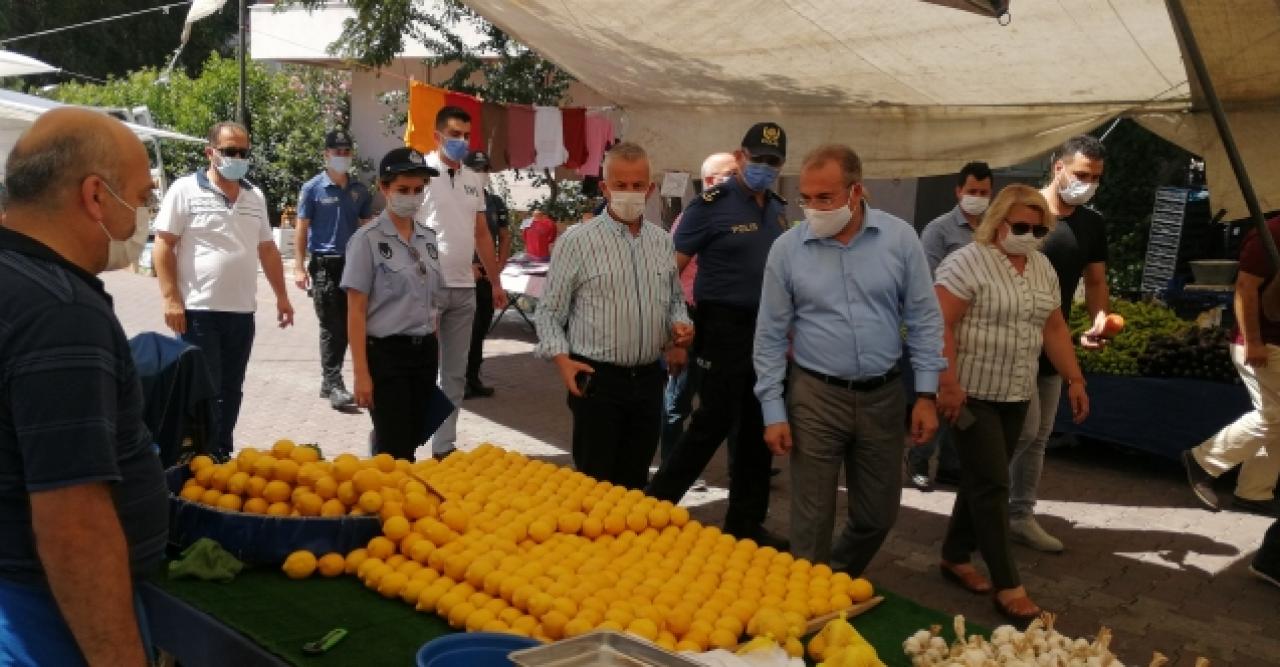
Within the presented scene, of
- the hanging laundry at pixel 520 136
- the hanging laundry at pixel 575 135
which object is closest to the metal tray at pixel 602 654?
the hanging laundry at pixel 520 136

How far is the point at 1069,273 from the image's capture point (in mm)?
5863

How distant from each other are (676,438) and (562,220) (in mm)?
8948

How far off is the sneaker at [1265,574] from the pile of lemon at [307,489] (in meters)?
4.43

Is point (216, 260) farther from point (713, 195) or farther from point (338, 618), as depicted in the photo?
point (338, 618)

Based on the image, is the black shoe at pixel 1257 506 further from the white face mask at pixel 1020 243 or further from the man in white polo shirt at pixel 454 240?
the man in white polo shirt at pixel 454 240

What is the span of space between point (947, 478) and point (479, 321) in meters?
4.10

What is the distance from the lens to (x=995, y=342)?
195 inches

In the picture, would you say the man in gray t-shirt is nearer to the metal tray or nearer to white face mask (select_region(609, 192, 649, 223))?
white face mask (select_region(609, 192, 649, 223))

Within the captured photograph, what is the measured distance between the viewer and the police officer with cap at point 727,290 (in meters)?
5.52

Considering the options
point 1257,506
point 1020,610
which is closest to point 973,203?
point 1020,610

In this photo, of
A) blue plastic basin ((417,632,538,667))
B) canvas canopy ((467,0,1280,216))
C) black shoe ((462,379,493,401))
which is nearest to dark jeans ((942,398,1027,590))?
canvas canopy ((467,0,1280,216))

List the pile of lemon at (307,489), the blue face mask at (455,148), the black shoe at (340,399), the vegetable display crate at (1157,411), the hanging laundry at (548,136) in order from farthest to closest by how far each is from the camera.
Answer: the hanging laundry at (548,136), the black shoe at (340,399), the vegetable display crate at (1157,411), the blue face mask at (455,148), the pile of lemon at (307,489)

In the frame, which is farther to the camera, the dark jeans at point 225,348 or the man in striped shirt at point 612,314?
the dark jeans at point 225,348

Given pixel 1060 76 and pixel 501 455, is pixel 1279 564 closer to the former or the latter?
pixel 1060 76
